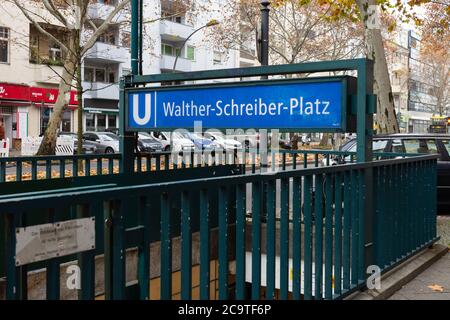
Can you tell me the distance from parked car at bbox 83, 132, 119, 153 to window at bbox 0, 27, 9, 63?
7022 mm

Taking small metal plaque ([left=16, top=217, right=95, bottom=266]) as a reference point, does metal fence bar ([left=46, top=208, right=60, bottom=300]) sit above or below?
below

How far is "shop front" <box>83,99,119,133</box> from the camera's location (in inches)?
1524

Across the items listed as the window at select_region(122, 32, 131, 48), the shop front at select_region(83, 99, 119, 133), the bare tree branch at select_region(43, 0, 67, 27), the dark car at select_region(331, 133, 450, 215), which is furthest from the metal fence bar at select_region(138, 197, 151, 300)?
the shop front at select_region(83, 99, 119, 133)

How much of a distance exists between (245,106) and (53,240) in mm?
2805

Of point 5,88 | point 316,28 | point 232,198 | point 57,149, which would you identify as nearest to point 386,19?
point 316,28

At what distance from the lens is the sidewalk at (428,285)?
4.25 meters

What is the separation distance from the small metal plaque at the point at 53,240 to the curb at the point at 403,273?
2307mm

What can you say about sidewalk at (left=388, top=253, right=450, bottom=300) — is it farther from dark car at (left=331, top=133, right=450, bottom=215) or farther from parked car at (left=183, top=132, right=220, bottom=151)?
dark car at (left=331, top=133, right=450, bottom=215)

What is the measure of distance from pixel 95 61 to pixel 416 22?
87.5 feet

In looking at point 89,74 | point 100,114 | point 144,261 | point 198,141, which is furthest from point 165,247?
point 89,74

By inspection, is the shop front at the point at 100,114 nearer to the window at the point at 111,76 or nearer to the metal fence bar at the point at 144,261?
the window at the point at 111,76

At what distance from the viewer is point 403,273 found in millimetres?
4668
